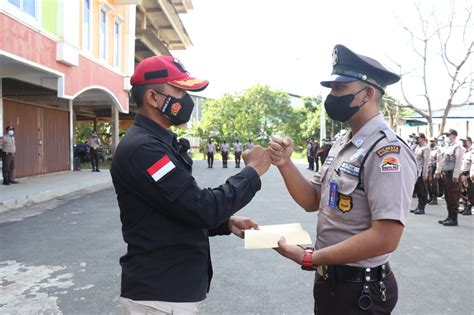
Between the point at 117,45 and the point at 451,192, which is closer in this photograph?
the point at 451,192

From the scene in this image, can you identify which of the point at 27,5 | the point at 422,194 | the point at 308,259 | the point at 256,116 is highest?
the point at 27,5

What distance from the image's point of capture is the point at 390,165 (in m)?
1.67

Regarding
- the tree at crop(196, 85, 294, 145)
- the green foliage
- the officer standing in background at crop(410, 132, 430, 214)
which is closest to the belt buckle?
the officer standing in background at crop(410, 132, 430, 214)

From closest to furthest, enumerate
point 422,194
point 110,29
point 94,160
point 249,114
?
point 422,194 < point 110,29 < point 94,160 < point 249,114

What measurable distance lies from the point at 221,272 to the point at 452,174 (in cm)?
605

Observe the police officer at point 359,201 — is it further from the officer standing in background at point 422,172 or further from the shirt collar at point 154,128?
the officer standing in background at point 422,172

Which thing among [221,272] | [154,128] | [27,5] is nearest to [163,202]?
[154,128]

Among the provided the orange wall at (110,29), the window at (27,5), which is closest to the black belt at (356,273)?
the window at (27,5)

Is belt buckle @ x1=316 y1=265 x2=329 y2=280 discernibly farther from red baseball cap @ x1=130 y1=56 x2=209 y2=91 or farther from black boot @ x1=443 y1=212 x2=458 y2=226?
black boot @ x1=443 y1=212 x2=458 y2=226

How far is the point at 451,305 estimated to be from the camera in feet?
12.1

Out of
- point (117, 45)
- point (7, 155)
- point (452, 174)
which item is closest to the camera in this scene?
point (452, 174)

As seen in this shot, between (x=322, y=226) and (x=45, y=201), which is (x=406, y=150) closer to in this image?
(x=322, y=226)

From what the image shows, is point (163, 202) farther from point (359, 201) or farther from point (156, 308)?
point (359, 201)

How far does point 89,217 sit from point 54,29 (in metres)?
6.69
